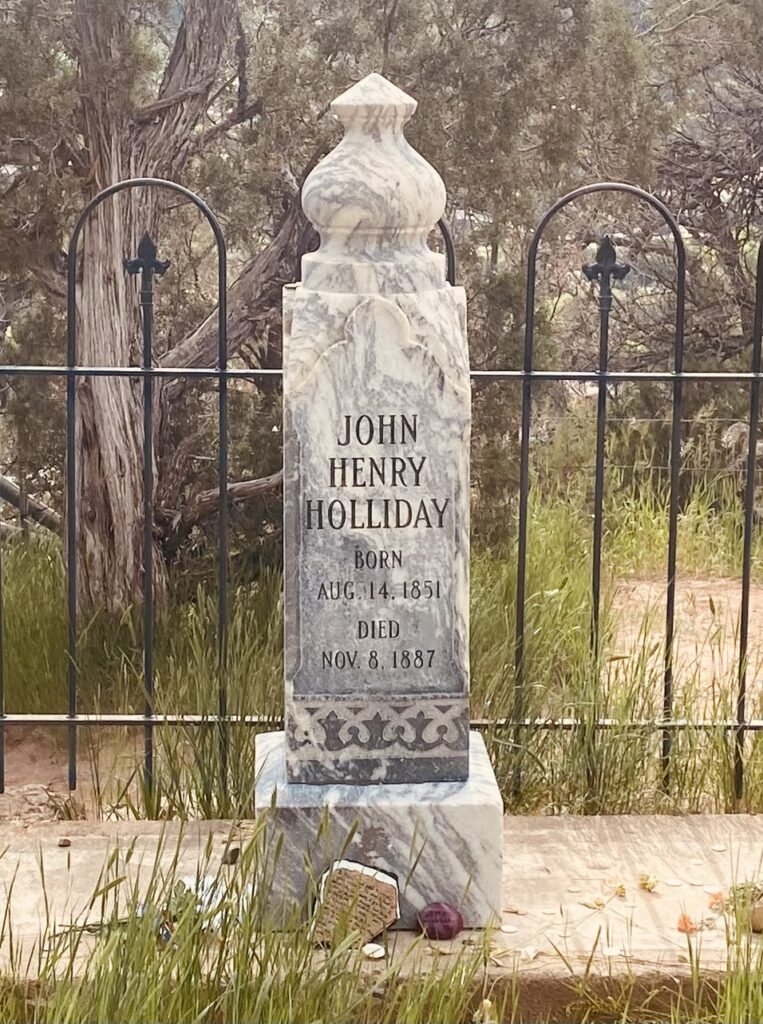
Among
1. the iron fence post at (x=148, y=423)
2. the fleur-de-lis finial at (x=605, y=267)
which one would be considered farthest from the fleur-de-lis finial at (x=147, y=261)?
the fleur-de-lis finial at (x=605, y=267)

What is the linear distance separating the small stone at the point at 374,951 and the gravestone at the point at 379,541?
0.51 feet

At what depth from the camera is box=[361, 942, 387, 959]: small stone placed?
133 inches

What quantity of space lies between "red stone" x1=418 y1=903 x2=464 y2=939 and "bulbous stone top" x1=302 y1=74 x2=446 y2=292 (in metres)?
1.36

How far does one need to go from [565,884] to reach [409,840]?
435 mm

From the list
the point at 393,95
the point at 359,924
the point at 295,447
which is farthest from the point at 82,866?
the point at 393,95

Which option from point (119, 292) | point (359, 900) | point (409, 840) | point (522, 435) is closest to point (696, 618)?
point (119, 292)

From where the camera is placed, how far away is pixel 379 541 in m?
3.58

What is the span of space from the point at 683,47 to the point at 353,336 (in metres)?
6.86

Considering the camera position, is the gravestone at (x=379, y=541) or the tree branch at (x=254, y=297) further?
the tree branch at (x=254, y=297)

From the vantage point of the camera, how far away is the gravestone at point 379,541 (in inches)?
137

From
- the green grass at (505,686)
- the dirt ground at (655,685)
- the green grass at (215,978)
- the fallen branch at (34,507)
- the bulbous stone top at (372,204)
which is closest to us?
the green grass at (215,978)

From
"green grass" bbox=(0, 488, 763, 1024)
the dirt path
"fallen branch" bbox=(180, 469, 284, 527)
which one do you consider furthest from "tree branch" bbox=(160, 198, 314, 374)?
the dirt path

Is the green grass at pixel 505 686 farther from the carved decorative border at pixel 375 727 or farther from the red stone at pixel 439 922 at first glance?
the red stone at pixel 439 922

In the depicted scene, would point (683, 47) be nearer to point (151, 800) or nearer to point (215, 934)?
point (151, 800)
